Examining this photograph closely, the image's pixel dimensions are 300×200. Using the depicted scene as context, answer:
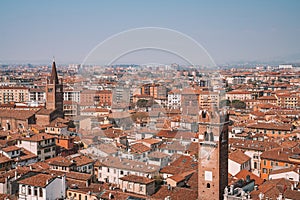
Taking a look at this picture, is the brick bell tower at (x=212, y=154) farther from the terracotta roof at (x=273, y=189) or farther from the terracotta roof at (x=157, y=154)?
the terracotta roof at (x=157, y=154)

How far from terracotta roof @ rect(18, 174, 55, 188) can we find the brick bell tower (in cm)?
398

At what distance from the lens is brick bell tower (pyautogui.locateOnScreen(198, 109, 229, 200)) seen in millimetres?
9562

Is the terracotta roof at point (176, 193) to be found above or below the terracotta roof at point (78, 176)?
below

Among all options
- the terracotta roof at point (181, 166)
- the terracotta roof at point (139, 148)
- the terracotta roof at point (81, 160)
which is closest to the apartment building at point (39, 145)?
the terracotta roof at point (81, 160)

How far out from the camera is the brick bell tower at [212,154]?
9.56m

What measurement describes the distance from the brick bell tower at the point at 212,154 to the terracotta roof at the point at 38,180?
3980mm

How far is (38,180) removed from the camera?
10.9 m

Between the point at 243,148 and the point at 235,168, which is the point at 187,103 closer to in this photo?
the point at 243,148

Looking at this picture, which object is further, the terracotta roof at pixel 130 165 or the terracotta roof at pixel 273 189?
the terracotta roof at pixel 130 165

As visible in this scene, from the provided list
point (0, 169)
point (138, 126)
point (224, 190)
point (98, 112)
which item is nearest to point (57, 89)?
point (98, 112)

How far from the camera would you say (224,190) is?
31.3 ft

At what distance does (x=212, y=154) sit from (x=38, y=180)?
15.4 ft

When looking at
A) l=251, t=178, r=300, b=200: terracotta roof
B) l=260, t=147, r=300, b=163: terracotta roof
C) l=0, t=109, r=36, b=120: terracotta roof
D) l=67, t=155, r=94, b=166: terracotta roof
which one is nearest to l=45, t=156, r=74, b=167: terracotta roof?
l=67, t=155, r=94, b=166: terracotta roof

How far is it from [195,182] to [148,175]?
1718 mm
